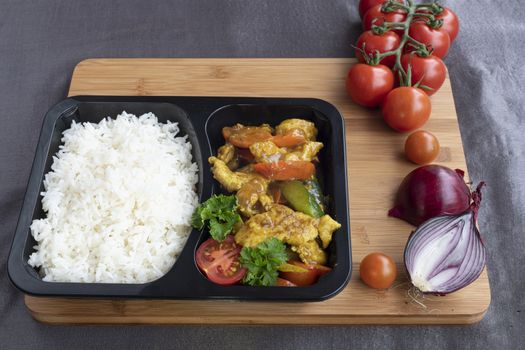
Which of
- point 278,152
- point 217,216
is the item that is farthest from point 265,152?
point 217,216

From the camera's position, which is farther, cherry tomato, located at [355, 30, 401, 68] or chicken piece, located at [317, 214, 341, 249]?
cherry tomato, located at [355, 30, 401, 68]

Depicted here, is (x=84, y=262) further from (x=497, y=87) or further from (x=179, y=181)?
(x=497, y=87)

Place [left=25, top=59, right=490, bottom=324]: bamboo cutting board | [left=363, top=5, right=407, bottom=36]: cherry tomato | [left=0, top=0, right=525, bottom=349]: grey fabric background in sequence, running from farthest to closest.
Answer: [left=363, top=5, right=407, bottom=36]: cherry tomato < [left=0, top=0, right=525, bottom=349]: grey fabric background < [left=25, top=59, right=490, bottom=324]: bamboo cutting board

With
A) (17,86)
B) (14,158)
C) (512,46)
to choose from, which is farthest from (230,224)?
(512,46)

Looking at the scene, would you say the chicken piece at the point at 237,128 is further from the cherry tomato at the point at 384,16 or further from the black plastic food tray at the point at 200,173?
the cherry tomato at the point at 384,16

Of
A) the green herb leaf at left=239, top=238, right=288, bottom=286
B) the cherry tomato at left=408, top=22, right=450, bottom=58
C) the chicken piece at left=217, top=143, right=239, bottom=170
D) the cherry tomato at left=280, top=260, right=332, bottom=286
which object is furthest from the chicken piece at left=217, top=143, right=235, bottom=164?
the cherry tomato at left=408, top=22, right=450, bottom=58

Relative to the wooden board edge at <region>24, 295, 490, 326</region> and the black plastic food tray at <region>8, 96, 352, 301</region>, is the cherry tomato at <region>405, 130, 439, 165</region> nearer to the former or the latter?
the black plastic food tray at <region>8, 96, 352, 301</region>
